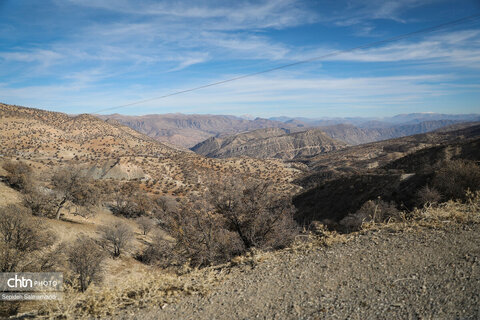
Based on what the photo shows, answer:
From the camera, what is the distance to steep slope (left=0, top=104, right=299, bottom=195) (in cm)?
5488

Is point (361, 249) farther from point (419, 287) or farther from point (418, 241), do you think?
point (419, 287)

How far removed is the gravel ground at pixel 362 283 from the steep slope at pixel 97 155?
37.3 metres

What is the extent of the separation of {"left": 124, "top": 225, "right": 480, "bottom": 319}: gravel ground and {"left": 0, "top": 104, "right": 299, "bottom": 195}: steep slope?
37.3m

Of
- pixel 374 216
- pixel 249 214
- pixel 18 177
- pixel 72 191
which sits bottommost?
pixel 72 191

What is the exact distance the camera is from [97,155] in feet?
228

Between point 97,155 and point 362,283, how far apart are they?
7785 centimetres

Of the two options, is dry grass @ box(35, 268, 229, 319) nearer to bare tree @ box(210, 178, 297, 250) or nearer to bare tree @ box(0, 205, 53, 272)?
bare tree @ box(210, 178, 297, 250)

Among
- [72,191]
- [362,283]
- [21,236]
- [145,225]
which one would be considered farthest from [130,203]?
[362,283]

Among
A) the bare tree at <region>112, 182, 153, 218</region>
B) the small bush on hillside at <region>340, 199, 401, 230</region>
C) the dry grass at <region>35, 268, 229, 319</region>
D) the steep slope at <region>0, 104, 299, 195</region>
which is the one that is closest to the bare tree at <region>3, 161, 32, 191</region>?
the steep slope at <region>0, 104, 299, 195</region>

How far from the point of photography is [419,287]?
4.59m

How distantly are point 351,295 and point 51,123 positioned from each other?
10467 centimetres

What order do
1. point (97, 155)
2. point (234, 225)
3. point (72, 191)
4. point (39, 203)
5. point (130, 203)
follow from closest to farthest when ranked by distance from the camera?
point (234, 225) < point (39, 203) < point (72, 191) < point (130, 203) < point (97, 155)

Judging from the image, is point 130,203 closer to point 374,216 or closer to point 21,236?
point 21,236

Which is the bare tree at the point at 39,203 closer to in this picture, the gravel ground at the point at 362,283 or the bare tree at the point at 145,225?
the bare tree at the point at 145,225
